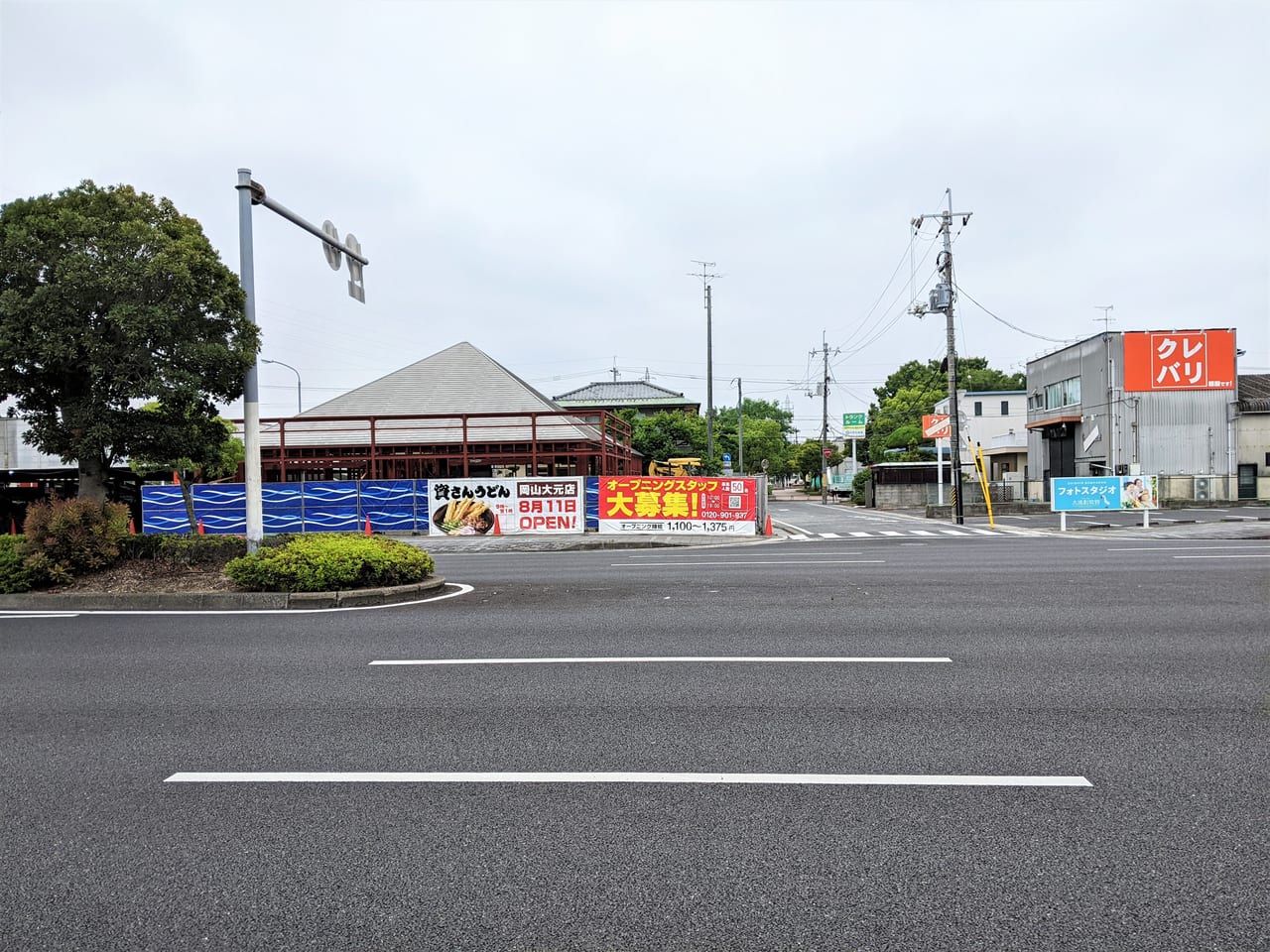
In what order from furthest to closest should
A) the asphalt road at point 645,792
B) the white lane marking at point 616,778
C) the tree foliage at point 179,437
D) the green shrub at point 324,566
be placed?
1. the tree foliage at point 179,437
2. the green shrub at point 324,566
3. the white lane marking at point 616,778
4. the asphalt road at point 645,792

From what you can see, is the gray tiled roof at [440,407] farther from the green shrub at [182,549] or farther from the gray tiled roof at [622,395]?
the gray tiled roof at [622,395]

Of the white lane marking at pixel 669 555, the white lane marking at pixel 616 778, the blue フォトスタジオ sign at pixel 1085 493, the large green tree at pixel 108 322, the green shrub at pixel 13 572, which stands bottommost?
the white lane marking at pixel 669 555

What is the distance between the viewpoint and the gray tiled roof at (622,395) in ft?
324

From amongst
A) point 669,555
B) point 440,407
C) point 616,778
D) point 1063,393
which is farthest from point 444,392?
point 1063,393

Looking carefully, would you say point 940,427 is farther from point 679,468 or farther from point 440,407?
point 440,407

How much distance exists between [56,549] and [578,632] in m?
8.21

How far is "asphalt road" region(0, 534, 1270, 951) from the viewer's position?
9.83ft

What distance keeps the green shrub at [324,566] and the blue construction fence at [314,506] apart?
49.9 feet

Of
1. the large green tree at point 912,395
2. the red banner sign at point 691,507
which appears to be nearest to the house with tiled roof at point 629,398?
the large green tree at point 912,395

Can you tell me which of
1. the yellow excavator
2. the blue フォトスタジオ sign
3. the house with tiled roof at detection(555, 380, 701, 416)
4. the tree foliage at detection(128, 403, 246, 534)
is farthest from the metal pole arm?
the house with tiled roof at detection(555, 380, 701, 416)

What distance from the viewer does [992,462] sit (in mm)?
63531

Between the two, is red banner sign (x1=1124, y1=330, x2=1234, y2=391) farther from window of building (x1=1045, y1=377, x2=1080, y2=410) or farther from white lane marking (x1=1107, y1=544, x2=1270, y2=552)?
white lane marking (x1=1107, y1=544, x2=1270, y2=552)

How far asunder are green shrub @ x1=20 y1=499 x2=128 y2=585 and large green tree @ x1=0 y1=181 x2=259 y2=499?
70cm

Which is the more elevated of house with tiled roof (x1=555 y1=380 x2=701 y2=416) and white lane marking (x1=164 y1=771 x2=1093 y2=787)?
house with tiled roof (x1=555 y1=380 x2=701 y2=416)
